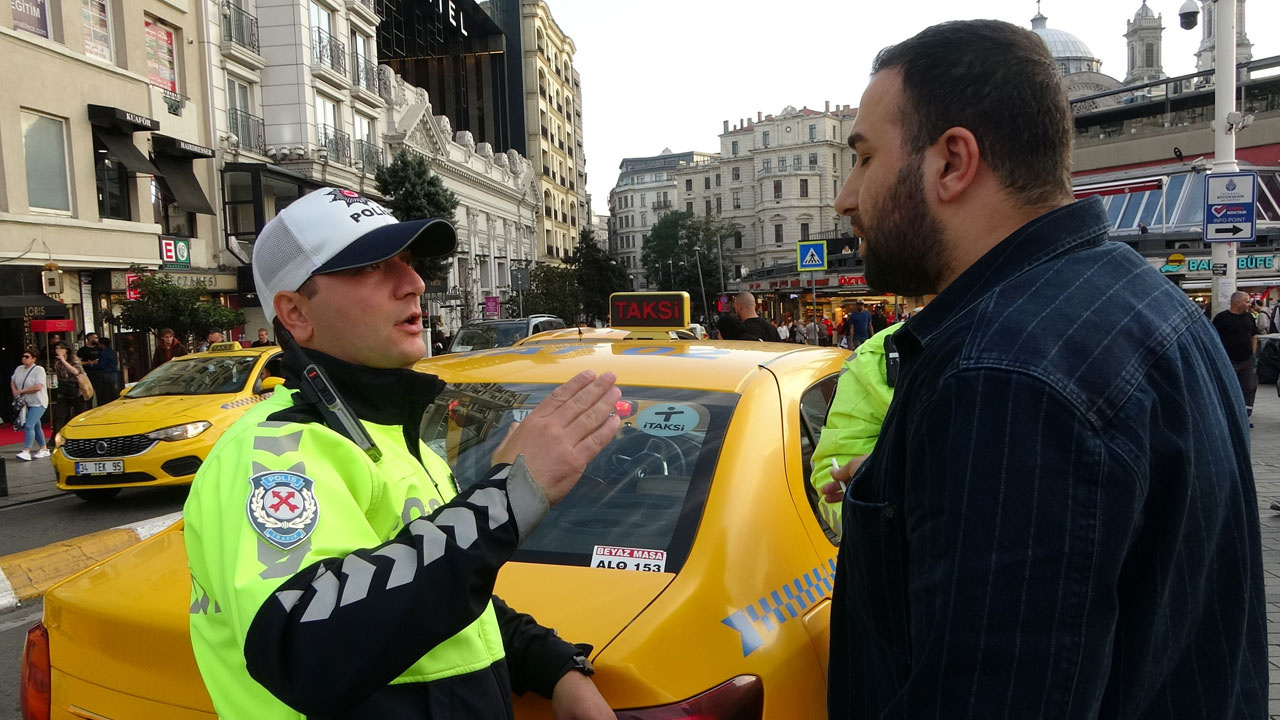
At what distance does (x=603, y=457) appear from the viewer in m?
2.70

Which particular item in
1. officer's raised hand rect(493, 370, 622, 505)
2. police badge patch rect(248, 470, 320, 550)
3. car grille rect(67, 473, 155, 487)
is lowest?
car grille rect(67, 473, 155, 487)

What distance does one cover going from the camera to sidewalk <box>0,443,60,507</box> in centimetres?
997

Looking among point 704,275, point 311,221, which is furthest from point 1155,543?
point 704,275

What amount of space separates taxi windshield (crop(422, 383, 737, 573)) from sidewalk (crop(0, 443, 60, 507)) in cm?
886

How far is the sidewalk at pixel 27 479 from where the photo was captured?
9.97 meters

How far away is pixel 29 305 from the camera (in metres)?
16.1

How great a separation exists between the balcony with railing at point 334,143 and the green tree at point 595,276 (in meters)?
29.6

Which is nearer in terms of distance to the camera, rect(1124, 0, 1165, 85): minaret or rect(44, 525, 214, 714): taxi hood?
rect(44, 525, 214, 714): taxi hood

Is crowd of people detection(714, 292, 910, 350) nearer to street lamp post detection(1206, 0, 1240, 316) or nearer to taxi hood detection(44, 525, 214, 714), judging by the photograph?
taxi hood detection(44, 525, 214, 714)

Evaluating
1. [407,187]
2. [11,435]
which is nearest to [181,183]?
[11,435]

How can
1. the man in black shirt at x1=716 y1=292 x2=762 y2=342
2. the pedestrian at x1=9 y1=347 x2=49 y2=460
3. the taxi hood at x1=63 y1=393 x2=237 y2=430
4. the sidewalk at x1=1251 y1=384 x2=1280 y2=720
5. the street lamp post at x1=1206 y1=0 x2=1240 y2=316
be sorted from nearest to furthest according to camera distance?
1. the sidewalk at x1=1251 y1=384 x2=1280 y2=720
2. the taxi hood at x1=63 y1=393 x2=237 y2=430
3. the street lamp post at x1=1206 y1=0 x2=1240 y2=316
4. the man in black shirt at x1=716 y1=292 x2=762 y2=342
5. the pedestrian at x1=9 y1=347 x2=49 y2=460

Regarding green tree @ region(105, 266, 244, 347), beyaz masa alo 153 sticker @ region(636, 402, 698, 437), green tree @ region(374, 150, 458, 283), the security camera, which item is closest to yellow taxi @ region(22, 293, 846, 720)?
beyaz masa alo 153 sticker @ region(636, 402, 698, 437)

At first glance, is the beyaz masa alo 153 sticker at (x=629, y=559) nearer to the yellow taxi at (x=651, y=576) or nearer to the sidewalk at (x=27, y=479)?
the yellow taxi at (x=651, y=576)

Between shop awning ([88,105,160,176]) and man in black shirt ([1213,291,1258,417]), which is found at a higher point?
shop awning ([88,105,160,176])
